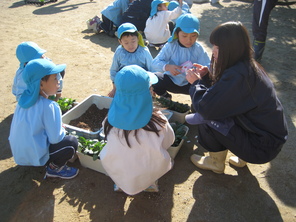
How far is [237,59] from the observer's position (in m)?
1.81

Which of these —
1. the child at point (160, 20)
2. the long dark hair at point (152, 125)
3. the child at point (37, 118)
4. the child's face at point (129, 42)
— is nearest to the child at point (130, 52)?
the child's face at point (129, 42)

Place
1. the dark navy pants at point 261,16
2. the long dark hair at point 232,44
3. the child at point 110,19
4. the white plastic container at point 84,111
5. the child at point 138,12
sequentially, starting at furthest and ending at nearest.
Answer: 1. the child at point 110,19
2. the child at point 138,12
3. the dark navy pants at point 261,16
4. the white plastic container at point 84,111
5. the long dark hair at point 232,44

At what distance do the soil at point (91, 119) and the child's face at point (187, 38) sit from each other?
1256mm

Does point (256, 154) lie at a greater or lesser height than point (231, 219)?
greater

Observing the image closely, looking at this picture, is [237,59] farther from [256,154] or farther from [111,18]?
[111,18]

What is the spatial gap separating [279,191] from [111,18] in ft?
18.0

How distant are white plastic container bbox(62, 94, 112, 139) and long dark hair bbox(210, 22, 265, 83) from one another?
1419 millimetres

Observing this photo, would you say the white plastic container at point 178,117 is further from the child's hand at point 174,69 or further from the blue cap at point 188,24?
the blue cap at point 188,24

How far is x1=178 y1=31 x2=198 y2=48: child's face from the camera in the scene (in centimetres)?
285

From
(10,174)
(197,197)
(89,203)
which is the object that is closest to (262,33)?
(197,197)

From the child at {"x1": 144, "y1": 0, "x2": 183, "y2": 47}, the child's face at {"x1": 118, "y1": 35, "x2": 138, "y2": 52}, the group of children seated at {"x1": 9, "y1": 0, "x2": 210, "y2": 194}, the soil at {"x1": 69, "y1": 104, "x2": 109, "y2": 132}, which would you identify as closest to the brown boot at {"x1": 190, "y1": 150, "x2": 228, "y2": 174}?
the group of children seated at {"x1": 9, "y1": 0, "x2": 210, "y2": 194}

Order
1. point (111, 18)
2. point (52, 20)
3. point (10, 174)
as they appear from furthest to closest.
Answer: point (52, 20) < point (111, 18) < point (10, 174)

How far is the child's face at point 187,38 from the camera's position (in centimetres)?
285

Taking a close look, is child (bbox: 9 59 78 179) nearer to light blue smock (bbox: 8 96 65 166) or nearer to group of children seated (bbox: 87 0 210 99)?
light blue smock (bbox: 8 96 65 166)
